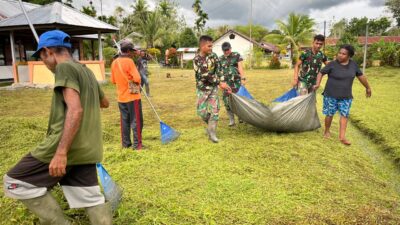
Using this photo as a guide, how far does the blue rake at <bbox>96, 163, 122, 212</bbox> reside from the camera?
2.50 meters

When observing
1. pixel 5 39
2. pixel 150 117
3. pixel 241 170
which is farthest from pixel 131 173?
pixel 5 39

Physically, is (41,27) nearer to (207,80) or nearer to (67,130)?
(207,80)

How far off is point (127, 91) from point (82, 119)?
2.34 metres

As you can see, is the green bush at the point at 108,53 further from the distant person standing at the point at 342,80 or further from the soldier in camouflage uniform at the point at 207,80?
the distant person standing at the point at 342,80

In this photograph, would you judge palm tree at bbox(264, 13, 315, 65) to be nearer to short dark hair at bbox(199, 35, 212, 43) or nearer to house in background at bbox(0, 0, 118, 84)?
house in background at bbox(0, 0, 118, 84)

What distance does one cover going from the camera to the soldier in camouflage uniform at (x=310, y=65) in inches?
208

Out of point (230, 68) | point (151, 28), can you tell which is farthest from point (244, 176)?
point (151, 28)

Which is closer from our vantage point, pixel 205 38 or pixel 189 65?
pixel 205 38

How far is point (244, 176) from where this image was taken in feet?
11.4

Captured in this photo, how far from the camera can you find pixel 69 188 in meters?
2.08

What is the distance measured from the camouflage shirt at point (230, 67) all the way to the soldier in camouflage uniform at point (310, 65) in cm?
99

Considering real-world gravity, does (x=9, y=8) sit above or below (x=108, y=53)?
above

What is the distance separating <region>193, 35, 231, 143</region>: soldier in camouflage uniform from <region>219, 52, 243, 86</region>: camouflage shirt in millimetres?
1043

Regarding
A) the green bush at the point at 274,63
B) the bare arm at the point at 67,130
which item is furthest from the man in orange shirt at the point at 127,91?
the green bush at the point at 274,63
